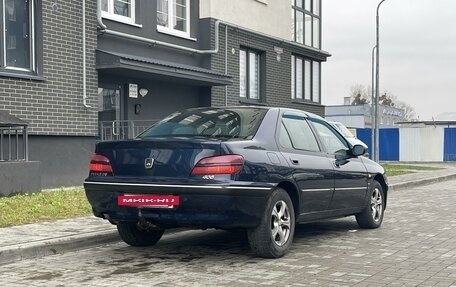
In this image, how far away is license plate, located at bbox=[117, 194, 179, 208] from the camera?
6.18m

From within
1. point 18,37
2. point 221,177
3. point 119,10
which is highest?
point 119,10

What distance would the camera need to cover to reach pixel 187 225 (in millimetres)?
6207

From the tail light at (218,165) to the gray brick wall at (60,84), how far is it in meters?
6.89

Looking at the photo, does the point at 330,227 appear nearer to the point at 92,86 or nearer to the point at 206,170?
the point at 206,170

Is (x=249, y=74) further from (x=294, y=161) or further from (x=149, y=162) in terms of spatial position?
(x=149, y=162)

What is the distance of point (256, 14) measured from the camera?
1984cm

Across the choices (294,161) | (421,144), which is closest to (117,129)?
(294,161)

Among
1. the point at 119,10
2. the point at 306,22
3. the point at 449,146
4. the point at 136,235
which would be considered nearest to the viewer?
the point at 136,235

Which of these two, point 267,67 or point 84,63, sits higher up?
point 267,67

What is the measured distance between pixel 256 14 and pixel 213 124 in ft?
44.1

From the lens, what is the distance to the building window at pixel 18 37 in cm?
1208

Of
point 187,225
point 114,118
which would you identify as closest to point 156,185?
point 187,225

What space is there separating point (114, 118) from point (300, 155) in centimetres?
910

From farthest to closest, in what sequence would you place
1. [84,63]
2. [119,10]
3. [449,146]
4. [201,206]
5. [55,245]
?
[449,146]
[119,10]
[84,63]
[55,245]
[201,206]
